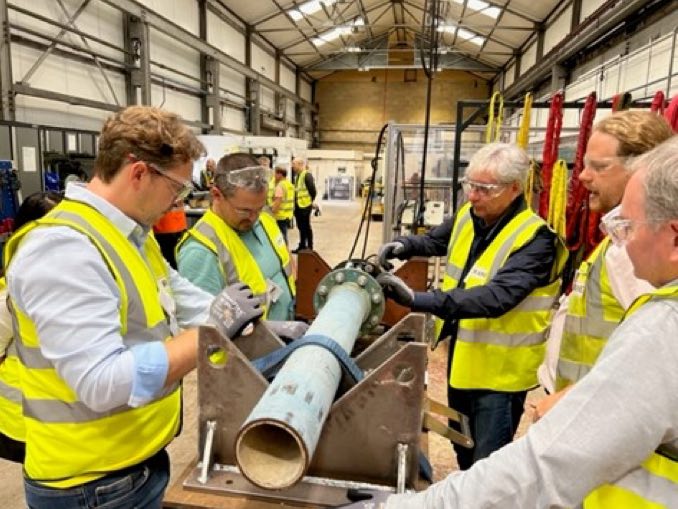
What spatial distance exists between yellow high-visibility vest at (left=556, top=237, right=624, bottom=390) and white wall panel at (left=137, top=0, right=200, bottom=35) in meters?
8.41

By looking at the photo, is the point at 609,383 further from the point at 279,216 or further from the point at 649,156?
the point at 279,216

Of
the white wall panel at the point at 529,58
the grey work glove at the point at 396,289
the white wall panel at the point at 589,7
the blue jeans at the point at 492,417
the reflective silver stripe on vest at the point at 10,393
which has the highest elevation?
the white wall panel at the point at 529,58

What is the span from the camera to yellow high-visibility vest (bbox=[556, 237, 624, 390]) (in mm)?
1327

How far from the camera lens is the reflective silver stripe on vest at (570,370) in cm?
144

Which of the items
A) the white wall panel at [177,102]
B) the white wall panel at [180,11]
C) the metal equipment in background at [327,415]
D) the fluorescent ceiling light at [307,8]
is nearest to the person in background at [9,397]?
the metal equipment in background at [327,415]

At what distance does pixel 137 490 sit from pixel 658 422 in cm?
98

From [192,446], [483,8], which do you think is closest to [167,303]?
[192,446]

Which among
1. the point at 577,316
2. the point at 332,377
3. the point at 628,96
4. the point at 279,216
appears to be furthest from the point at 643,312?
the point at 279,216

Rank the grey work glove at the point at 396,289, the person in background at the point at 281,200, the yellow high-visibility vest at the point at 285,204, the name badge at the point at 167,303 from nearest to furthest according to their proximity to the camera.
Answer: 1. the name badge at the point at 167,303
2. the grey work glove at the point at 396,289
3. the person in background at the point at 281,200
4. the yellow high-visibility vest at the point at 285,204

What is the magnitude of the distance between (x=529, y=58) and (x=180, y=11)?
7.79 metres

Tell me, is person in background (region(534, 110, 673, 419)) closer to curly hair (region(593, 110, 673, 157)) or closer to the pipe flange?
curly hair (region(593, 110, 673, 157))

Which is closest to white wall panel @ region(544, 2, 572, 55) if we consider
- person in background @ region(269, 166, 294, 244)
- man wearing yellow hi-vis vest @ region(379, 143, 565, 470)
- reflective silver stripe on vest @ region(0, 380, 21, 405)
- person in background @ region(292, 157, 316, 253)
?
person in background @ region(292, 157, 316, 253)

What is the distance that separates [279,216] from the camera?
6801mm

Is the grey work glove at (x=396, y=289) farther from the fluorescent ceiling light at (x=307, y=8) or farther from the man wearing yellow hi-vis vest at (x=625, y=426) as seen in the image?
the fluorescent ceiling light at (x=307, y=8)
